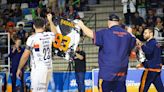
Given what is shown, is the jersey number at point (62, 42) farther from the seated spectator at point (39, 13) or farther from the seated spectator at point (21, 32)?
the seated spectator at point (39, 13)

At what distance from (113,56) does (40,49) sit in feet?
5.83

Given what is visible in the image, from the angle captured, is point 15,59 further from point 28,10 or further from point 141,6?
point 28,10

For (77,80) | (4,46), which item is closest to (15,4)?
(4,46)

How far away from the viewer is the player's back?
31.6ft

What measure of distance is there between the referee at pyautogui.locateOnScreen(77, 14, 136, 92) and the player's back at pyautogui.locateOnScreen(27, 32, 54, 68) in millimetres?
1305

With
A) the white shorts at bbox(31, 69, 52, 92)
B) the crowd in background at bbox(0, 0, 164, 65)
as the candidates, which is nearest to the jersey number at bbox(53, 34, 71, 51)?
the white shorts at bbox(31, 69, 52, 92)

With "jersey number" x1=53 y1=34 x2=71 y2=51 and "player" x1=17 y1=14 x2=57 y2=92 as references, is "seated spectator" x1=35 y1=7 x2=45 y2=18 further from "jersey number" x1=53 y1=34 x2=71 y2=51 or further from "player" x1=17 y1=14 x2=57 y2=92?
"player" x1=17 y1=14 x2=57 y2=92

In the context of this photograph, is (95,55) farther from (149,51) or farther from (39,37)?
(39,37)

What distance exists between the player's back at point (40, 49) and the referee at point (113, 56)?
1305 millimetres

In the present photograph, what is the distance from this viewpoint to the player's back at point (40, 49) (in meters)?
9.64

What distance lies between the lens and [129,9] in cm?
1877

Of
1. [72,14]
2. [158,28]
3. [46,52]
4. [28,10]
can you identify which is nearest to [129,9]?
[158,28]

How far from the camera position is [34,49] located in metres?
9.66

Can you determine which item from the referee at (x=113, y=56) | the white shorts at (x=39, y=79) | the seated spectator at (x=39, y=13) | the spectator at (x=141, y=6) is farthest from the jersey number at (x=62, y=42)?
the seated spectator at (x=39, y=13)
